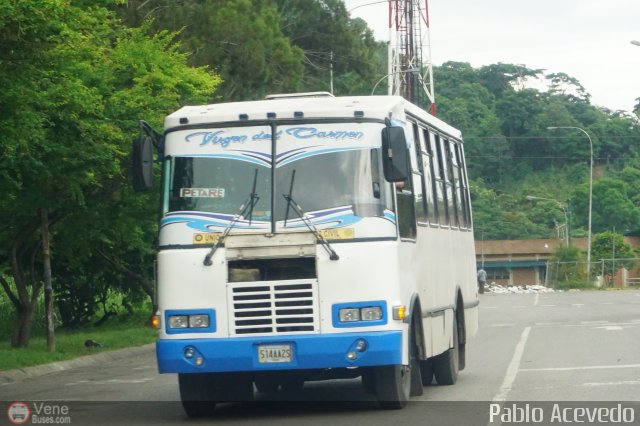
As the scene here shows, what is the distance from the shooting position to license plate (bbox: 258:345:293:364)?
1266cm

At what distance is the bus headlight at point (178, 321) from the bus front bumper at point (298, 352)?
0.26m

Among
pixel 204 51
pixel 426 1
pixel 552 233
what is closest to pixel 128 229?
pixel 204 51

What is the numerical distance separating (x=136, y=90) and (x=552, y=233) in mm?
82028

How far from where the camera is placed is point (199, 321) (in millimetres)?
12875

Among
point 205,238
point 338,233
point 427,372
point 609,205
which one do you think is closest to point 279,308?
point 338,233

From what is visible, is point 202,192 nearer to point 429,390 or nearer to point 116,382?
point 429,390

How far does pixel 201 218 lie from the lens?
1312cm

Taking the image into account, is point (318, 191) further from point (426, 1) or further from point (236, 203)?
point (426, 1)

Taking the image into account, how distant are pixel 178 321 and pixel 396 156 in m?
2.61

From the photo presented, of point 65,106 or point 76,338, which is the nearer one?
point 65,106

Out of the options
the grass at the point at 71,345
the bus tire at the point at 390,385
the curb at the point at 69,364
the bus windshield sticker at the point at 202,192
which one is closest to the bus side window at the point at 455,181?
the bus tire at the point at 390,385

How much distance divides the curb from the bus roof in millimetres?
9198

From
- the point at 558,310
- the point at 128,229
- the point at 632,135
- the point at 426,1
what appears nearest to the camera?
the point at 128,229

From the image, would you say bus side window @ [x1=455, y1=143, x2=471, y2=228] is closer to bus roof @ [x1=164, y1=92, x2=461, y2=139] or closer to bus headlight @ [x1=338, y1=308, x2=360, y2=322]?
bus roof @ [x1=164, y1=92, x2=461, y2=139]
